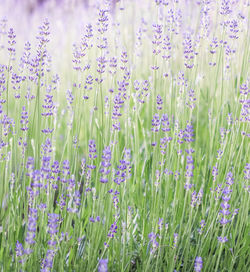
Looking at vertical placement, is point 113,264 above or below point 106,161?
below

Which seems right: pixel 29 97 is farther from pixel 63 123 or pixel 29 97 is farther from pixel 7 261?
pixel 63 123

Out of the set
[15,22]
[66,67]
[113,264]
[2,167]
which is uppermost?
[15,22]

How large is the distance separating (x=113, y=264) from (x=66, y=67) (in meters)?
4.93

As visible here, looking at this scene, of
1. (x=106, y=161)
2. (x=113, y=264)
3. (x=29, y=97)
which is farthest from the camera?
(x=29, y=97)

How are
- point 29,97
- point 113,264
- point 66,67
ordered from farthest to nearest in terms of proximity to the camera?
point 66,67 < point 29,97 < point 113,264

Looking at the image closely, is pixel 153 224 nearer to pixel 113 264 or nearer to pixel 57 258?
pixel 113 264

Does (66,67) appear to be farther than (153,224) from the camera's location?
Yes

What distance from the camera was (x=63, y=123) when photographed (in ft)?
16.0

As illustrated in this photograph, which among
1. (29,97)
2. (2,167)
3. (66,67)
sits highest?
(66,67)

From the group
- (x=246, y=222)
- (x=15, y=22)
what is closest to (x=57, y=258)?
(x=246, y=222)

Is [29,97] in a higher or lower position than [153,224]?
higher

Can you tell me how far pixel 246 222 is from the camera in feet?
7.91

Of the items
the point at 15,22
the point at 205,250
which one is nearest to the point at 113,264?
the point at 205,250

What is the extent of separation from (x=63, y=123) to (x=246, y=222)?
119 inches
